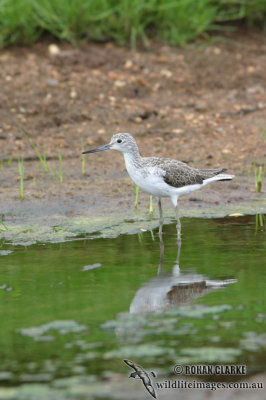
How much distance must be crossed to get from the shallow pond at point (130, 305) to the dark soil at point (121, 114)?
1.72 metres

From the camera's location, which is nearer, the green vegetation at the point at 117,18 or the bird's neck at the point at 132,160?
the bird's neck at the point at 132,160

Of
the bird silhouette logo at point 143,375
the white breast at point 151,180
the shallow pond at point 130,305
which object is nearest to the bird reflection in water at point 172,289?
the shallow pond at point 130,305

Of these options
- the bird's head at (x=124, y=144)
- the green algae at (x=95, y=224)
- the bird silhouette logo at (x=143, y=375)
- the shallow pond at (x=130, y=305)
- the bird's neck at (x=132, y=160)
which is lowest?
the bird silhouette logo at (x=143, y=375)

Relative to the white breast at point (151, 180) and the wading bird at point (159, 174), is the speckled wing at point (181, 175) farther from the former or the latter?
the white breast at point (151, 180)

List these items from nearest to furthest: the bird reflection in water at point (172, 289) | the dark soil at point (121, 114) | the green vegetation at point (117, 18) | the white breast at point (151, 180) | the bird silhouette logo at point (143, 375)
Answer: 1. the bird silhouette logo at point (143, 375)
2. the bird reflection in water at point (172, 289)
3. the white breast at point (151, 180)
4. the dark soil at point (121, 114)
5. the green vegetation at point (117, 18)

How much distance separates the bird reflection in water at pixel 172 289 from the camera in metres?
6.00

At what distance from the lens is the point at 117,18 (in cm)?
1268

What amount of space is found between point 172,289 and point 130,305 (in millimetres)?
527

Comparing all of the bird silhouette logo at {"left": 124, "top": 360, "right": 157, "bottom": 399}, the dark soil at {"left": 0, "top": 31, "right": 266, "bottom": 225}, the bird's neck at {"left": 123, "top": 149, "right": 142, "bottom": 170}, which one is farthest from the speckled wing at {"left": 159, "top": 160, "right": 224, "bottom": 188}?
the bird silhouette logo at {"left": 124, "top": 360, "right": 157, "bottom": 399}

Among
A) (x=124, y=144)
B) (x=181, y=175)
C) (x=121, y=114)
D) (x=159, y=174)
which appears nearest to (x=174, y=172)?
(x=181, y=175)

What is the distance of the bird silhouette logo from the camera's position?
179 inches

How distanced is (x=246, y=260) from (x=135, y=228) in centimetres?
174

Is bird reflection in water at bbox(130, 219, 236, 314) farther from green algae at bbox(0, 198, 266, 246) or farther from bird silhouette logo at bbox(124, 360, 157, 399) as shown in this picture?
green algae at bbox(0, 198, 266, 246)

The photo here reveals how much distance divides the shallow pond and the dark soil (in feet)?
5.63
